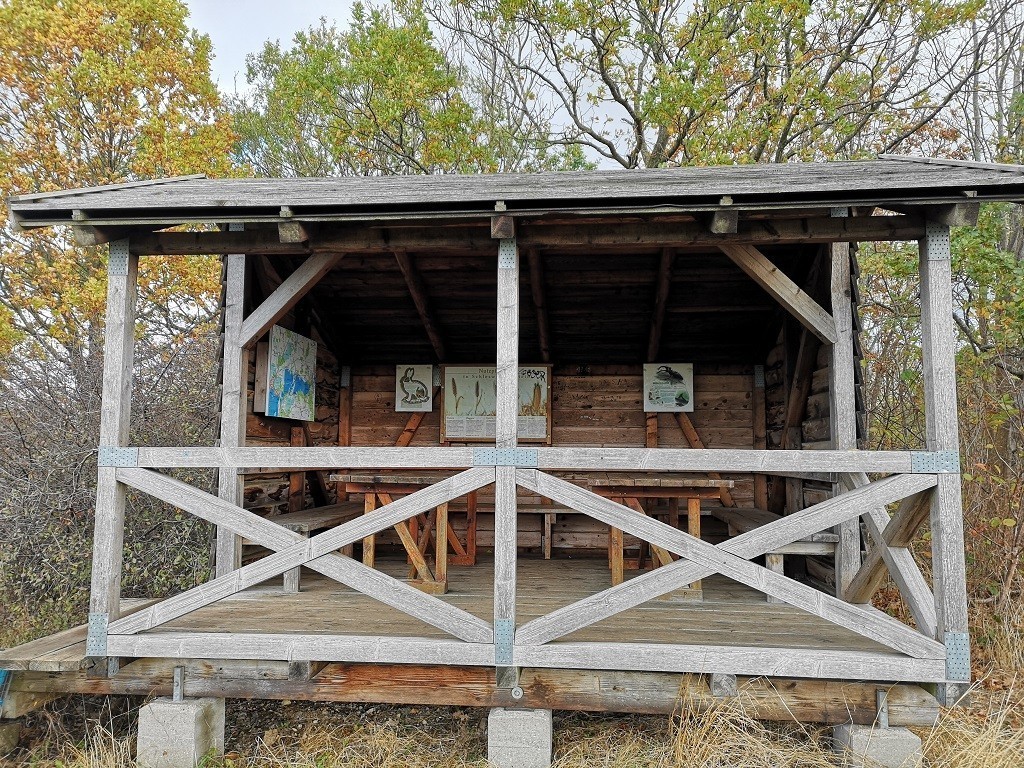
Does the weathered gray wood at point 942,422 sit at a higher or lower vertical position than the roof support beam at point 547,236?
lower

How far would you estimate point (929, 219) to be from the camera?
359 cm

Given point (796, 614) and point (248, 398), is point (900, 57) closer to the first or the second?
point (796, 614)

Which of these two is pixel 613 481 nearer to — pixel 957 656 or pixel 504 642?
pixel 504 642

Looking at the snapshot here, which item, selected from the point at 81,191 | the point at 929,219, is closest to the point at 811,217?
the point at 929,219

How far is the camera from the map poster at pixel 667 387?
6.91m

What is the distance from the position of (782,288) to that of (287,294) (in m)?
3.56

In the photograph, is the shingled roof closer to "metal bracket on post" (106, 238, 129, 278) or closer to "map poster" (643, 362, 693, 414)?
"metal bracket on post" (106, 238, 129, 278)

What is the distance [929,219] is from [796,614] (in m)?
2.71

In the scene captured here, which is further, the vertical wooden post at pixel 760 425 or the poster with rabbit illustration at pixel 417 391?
the poster with rabbit illustration at pixel 417 391

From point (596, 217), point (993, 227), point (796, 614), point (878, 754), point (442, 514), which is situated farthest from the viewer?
point (993, 227)

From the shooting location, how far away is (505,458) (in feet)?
11.8

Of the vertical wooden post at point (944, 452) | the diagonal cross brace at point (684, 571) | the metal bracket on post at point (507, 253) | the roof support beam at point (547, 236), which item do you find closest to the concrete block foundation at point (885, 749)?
the vertical wooden post at point (944, 452)

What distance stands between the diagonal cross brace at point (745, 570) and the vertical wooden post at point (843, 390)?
3.83ft

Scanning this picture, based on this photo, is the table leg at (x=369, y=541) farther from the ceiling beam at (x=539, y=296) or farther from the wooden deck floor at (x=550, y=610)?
the ceiling beam at (x=539, y=296)
